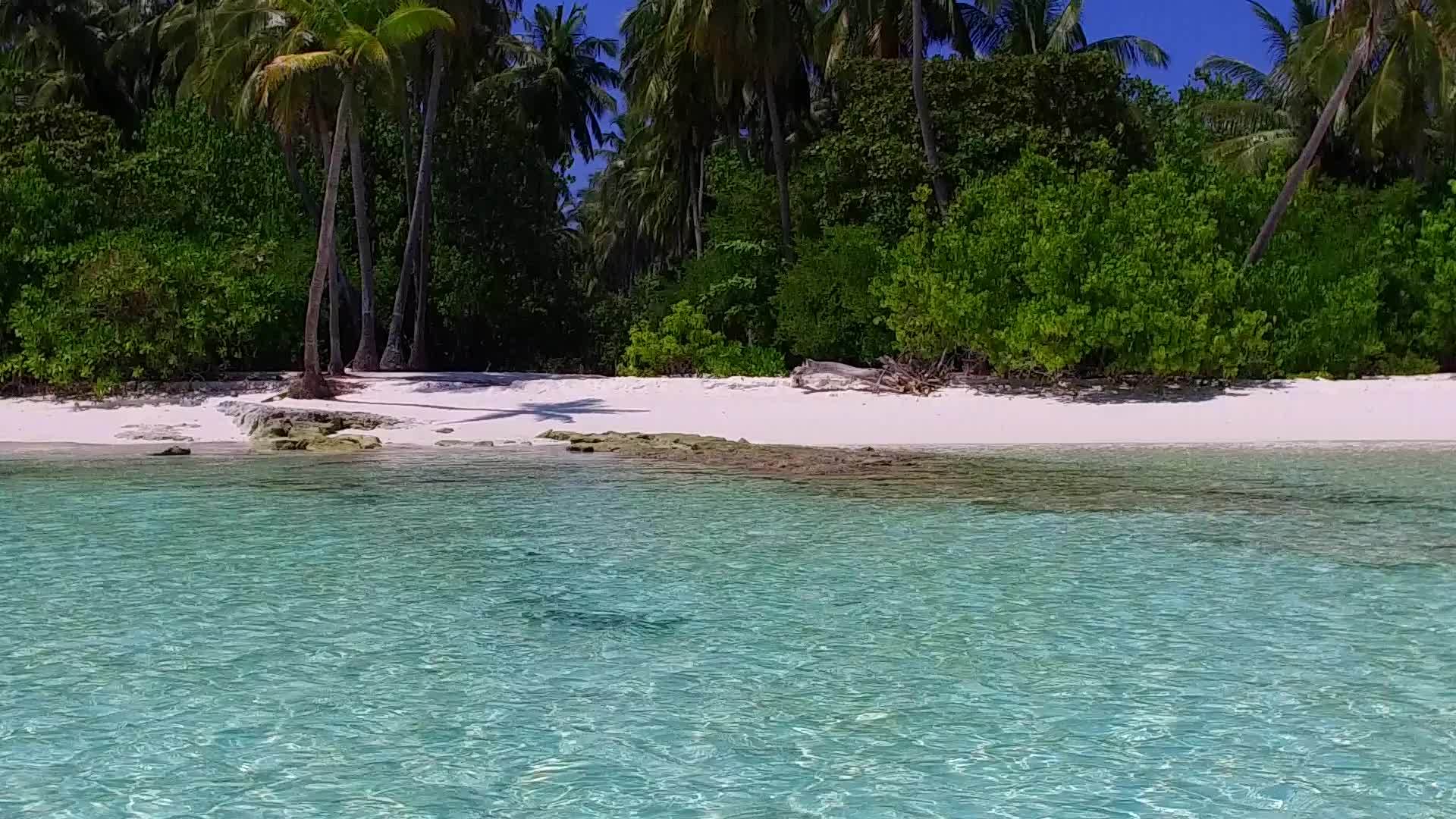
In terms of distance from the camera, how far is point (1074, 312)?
1697 centimetres

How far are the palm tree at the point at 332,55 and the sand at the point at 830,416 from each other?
4.31 feet

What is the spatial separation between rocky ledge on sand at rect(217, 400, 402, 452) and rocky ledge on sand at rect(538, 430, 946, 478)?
240 cm

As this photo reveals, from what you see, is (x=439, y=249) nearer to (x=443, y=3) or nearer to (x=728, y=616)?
(x=443, y=3)

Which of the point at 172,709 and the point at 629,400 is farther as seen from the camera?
the point at 629,400

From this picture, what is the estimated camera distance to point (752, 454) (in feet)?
44.7

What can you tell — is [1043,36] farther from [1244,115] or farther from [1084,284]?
[1084,284]

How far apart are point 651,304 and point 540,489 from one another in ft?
59.7

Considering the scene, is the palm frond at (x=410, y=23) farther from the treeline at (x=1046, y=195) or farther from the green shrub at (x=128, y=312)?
the treeline at (x=1046, y=195)

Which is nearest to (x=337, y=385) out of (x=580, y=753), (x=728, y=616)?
(x=728, y=616)

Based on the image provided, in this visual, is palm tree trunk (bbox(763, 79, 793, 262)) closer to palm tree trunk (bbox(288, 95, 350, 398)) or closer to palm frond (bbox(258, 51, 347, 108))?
palm tree trunk (bbox(288, 95, 350, 398))

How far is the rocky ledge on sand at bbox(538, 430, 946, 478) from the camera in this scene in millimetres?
12273

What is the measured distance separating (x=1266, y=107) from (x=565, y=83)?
17907mm

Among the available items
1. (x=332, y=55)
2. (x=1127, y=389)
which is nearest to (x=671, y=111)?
(x=332, y=55)

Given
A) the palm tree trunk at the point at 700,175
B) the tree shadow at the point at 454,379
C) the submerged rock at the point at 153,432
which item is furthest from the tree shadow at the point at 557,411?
the palm tree trunk at the point at 700,175
